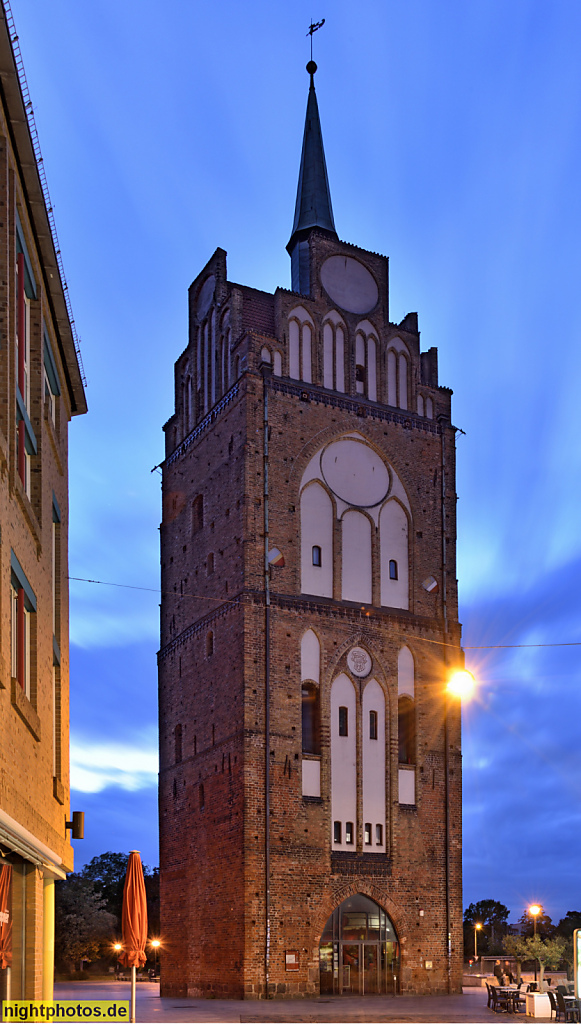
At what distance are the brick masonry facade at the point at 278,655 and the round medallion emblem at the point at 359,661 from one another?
0.75 ft

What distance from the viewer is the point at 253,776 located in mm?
31422

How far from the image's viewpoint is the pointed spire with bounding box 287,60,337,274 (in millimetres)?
40406

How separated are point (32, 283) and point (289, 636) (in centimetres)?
1814

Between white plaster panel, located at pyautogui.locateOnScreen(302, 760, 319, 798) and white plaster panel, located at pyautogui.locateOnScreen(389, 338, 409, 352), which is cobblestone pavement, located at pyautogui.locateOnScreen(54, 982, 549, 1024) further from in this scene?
white plaster panel, located at pyautogui.locateOnScreen(389, 338, 409, 352)

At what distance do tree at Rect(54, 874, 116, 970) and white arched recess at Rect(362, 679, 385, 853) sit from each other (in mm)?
34962

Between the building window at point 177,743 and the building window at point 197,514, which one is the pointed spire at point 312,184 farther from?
the building window at point 177,743

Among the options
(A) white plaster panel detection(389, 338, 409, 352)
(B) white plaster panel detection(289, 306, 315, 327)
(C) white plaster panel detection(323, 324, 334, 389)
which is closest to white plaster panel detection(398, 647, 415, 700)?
(C) white plaster panel detection(323, 324, 334, 389)

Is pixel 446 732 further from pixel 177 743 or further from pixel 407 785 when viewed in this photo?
pixel 177 743

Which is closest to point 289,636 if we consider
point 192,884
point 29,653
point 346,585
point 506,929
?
point 346,585

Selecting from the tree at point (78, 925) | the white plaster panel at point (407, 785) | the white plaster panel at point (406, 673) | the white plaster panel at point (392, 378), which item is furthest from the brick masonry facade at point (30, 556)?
the tree at point (78, 925)

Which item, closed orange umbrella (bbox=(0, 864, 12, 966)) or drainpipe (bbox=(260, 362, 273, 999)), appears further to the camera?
drainpipe (bbox=(260, 362, 273, 999))

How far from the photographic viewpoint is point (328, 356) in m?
37.1

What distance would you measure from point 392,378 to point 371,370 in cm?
97

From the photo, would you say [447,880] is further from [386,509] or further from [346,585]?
[386,509]
